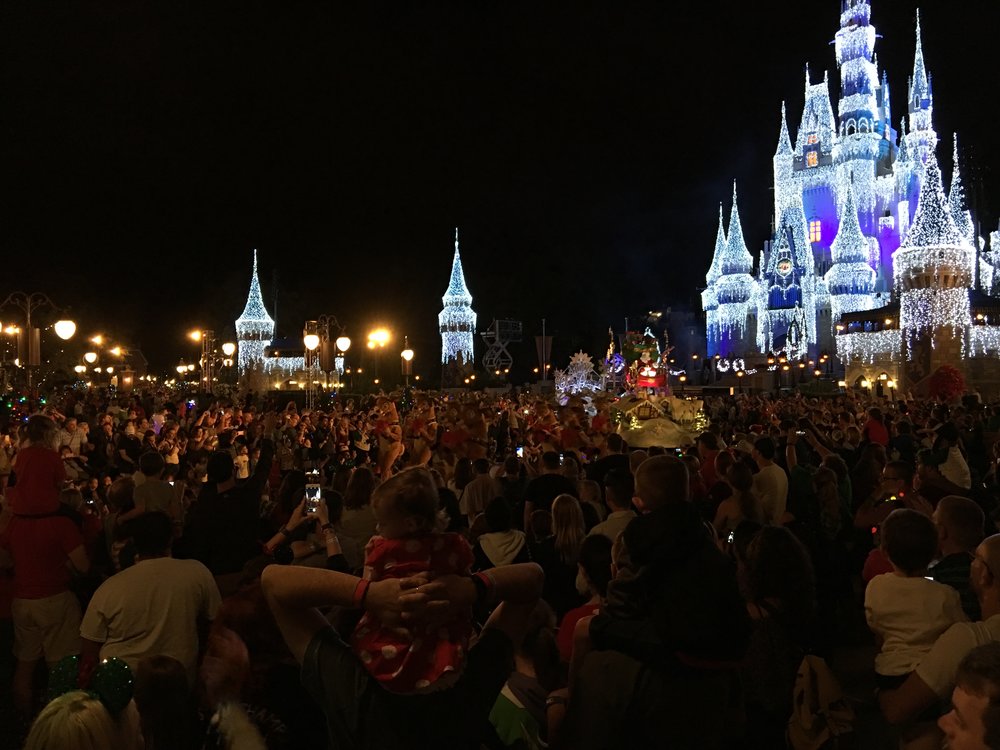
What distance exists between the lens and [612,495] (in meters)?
5.03

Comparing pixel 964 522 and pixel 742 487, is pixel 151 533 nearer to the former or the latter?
pixel 964 522

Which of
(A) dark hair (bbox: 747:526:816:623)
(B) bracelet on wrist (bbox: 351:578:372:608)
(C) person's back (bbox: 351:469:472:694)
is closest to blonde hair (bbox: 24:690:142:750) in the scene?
(C) person's back (bbox: 351:469:472:694)

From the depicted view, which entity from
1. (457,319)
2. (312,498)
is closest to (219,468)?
(312,498)

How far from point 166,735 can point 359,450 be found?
11349 mm

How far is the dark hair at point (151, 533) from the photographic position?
3.70 m

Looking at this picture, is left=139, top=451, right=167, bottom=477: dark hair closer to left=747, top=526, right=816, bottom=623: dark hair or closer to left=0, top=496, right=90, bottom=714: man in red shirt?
left=0, top=496, right=90, bottom=714: man in red shirt

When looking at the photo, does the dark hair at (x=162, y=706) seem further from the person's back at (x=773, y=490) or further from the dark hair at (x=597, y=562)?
the person's back at (x=773, y=490)

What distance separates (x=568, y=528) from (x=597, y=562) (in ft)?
4.62

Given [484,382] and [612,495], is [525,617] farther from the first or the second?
[484,382]

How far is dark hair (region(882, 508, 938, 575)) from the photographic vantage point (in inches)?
125

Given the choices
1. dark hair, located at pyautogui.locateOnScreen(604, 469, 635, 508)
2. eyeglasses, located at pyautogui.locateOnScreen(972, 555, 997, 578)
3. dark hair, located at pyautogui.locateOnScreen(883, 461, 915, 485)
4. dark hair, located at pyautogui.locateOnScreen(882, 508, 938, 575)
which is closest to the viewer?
eyeglasses, located at pyautogui.locateOnScreen(972, 555, 997, 578)

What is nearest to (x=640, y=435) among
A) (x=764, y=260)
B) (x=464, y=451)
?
(x=464, y=451)

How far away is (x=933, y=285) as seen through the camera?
129ft

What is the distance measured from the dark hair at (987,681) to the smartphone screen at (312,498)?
154 inches
